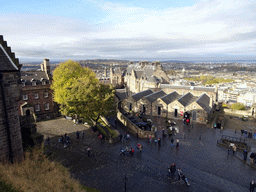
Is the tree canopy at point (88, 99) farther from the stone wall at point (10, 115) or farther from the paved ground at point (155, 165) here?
the stone wall at point (10, 115)

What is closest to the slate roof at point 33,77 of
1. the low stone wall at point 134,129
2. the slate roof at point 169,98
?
the low stone wall at point 134,129

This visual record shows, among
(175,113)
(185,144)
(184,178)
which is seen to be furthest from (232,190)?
(175,113)

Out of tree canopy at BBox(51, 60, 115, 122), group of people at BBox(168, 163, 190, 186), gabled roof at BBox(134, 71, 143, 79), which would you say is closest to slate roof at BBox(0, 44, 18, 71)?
group of people at BBox(168, 163, 190, 186)

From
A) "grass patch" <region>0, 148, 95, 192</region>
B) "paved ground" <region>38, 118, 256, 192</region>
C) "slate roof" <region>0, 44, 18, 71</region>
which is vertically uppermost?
"slate roof" <region>0, 44, 18, 71</region>

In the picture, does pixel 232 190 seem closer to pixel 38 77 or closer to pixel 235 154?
pixel 235 154

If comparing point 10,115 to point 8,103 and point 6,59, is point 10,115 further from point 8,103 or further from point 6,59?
point 6,59

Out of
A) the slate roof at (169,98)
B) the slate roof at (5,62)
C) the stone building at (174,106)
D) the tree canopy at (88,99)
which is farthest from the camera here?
the slate roof at (169,98)

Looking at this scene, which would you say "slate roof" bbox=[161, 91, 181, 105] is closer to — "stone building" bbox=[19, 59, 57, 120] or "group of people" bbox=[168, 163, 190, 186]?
"group of people" bbox=[168, 163, 190, 186]
